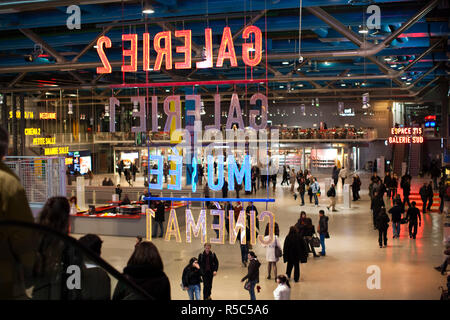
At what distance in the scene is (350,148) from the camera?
145ft

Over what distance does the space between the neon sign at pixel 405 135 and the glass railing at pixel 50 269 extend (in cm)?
2487

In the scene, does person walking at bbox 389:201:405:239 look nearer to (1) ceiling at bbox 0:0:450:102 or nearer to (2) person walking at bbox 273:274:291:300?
(1) ceiling at bbox 0:0:450:102

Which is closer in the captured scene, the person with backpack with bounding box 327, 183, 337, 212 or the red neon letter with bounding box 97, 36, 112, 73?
the red neon letter with bounding box 97, 36, 112, 73

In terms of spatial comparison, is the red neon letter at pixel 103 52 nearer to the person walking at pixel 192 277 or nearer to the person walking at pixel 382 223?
the person walking at pixel 192 277

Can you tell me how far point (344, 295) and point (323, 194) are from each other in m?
19.2

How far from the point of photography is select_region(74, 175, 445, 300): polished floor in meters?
11.2

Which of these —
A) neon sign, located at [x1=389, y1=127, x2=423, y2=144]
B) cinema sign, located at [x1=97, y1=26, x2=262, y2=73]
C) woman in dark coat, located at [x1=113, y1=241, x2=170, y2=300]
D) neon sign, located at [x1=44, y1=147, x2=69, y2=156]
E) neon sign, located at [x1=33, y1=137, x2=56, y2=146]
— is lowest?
woman in dark coat, located at [x1=113, y1=241, x2=170, y2=300]

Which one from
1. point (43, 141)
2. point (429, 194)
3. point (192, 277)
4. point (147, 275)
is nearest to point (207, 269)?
point (192, 277)

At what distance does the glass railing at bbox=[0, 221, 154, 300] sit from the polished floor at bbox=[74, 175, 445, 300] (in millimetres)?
7606

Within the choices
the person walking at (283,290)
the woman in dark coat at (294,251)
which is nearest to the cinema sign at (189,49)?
the woman in dark coat at (294,251)

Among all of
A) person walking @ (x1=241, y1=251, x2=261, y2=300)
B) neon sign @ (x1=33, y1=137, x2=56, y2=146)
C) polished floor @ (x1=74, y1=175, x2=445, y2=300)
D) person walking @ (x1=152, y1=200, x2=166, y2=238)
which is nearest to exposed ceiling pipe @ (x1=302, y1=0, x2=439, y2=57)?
polished floor @ (x1=74, y1=175, x2=445, y2=300)

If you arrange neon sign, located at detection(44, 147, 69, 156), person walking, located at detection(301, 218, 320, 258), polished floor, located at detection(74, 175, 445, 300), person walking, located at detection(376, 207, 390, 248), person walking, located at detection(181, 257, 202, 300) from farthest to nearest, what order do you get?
neon sign, located at detection(44, 147, 69, 156), person walking, located at detection(376, 207, 390, 248), person walking, located at detection(301, 218, 320, 258), polished floor, located at detection(74, 175, 445, 300), person walking, located at detection(181, 257, 202, 300)

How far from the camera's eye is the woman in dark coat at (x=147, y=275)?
11.9 ft

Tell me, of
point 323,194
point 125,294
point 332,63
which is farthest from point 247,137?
point 125,294
